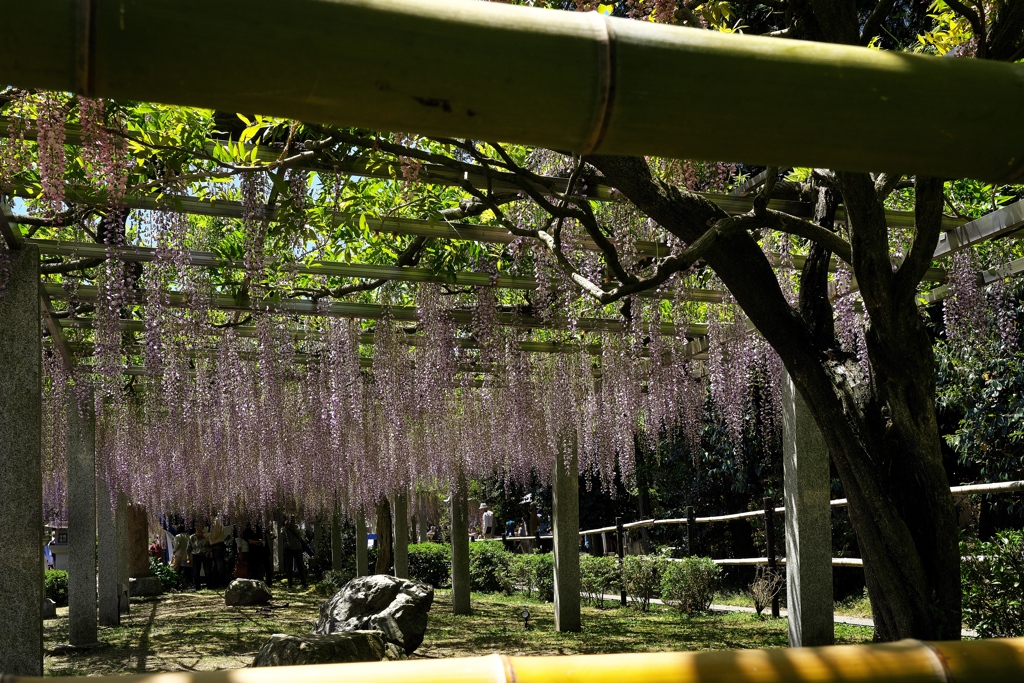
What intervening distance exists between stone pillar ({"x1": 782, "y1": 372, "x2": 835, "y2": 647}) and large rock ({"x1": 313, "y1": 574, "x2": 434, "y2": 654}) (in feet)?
9.76

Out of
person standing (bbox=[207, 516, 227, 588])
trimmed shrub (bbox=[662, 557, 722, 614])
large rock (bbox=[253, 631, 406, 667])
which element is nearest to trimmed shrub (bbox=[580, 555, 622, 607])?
trimmed shrub (bbox=[662, 557, 722, 614])

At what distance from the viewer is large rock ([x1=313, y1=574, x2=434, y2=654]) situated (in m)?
7.33

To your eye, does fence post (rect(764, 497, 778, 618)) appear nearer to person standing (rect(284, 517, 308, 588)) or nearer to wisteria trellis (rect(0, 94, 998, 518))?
wisteria trellis (rect(0, 94, 998, 518))

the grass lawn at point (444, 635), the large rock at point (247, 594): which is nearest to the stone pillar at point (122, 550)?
the grass lawn at point (444, 635)

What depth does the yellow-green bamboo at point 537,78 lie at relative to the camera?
123 centimetres

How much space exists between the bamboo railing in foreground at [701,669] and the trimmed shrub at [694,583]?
8.66 m

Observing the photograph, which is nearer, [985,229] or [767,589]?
[985,229]

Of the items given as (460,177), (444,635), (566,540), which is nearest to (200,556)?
(444,635)

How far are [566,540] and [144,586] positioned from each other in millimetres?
9862

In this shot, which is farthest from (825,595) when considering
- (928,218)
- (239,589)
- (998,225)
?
(239,589)

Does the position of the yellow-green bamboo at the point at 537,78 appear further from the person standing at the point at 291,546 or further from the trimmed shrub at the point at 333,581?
the person standing at the point at 291,546

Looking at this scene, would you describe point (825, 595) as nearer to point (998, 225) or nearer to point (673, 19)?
point (998, 225)

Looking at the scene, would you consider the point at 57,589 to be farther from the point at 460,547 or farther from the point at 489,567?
the point at 460,547

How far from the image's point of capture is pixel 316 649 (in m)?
5.60
